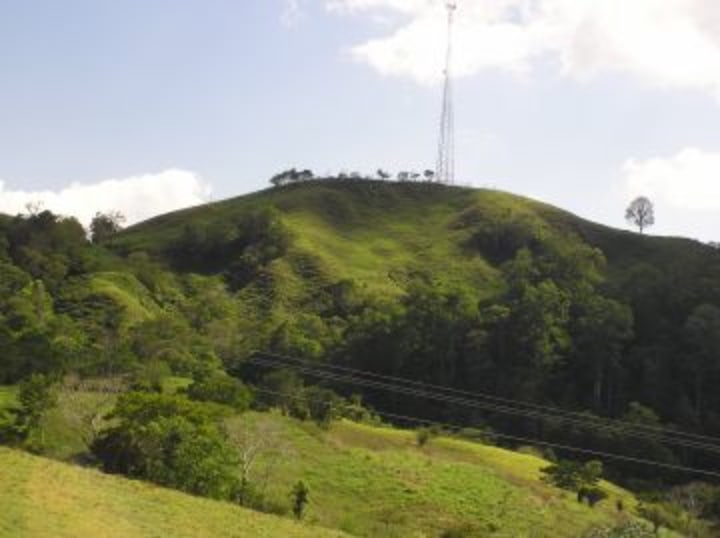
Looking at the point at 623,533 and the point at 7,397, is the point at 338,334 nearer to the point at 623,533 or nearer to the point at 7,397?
the point at 7,397

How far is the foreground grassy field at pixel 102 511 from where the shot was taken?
1950 inches

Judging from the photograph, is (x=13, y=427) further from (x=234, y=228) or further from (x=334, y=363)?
(x=234, y=228)

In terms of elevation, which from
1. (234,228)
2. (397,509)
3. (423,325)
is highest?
(234,228)

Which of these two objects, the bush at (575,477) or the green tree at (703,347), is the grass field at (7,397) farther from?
the green tree at (703,347)

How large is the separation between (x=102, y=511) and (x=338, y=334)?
87.5 m

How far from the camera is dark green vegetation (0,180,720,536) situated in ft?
247

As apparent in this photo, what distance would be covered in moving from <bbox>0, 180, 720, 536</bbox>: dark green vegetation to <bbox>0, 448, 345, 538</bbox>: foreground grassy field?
5.33 metres

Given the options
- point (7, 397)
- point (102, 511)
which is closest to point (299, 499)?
point (102, 511)

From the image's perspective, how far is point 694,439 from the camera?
11538 centimetres

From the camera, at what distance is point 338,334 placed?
141 metres

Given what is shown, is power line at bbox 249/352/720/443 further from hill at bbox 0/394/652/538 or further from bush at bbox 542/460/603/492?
bush at bbox 542/460/603/492

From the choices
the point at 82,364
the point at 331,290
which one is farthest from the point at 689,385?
the point at 82,364

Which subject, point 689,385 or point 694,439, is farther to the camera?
point 689,385

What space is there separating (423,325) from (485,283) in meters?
39.4
